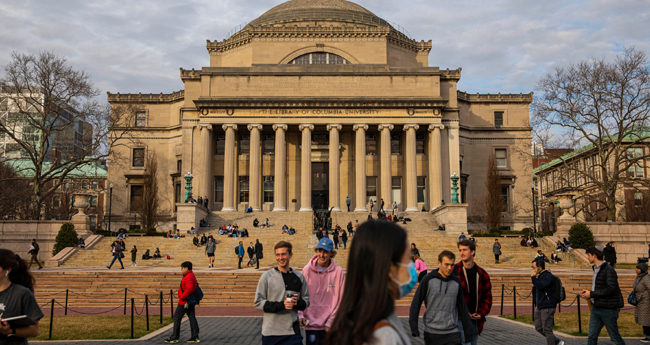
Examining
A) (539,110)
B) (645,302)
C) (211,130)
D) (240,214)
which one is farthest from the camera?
(211,130)

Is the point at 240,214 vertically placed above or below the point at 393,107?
below

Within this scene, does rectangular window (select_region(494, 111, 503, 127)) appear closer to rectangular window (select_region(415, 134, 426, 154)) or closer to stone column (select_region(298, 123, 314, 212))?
rectangular window (select_region(415, 134, 426, 154))

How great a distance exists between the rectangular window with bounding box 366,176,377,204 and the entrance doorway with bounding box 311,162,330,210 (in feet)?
13.3

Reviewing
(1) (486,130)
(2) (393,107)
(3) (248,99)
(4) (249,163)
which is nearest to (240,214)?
(4) (249,163)

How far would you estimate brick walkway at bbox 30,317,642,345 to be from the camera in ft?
43.1

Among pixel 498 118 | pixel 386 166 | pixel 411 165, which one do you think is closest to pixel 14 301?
pixel 386 166

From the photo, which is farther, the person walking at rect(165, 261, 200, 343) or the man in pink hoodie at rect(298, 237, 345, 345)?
the person walking at rect(165, 261, 200, 343)

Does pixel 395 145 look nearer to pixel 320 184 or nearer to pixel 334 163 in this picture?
pixel 334 163

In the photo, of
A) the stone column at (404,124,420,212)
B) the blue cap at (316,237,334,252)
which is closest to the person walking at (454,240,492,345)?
the blue cap at (316,237,334,252)

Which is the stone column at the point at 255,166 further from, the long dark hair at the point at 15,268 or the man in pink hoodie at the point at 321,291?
the long dark hair at the point at 15,268

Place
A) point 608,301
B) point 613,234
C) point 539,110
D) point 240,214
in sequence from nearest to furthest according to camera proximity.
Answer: point 608,301
point 613,234
point 539,110
point 240,214

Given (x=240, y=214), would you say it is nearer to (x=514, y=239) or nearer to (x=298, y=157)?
(x=298, y=157)

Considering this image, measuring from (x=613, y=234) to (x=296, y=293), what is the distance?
35474mm

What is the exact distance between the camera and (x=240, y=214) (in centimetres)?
5078
